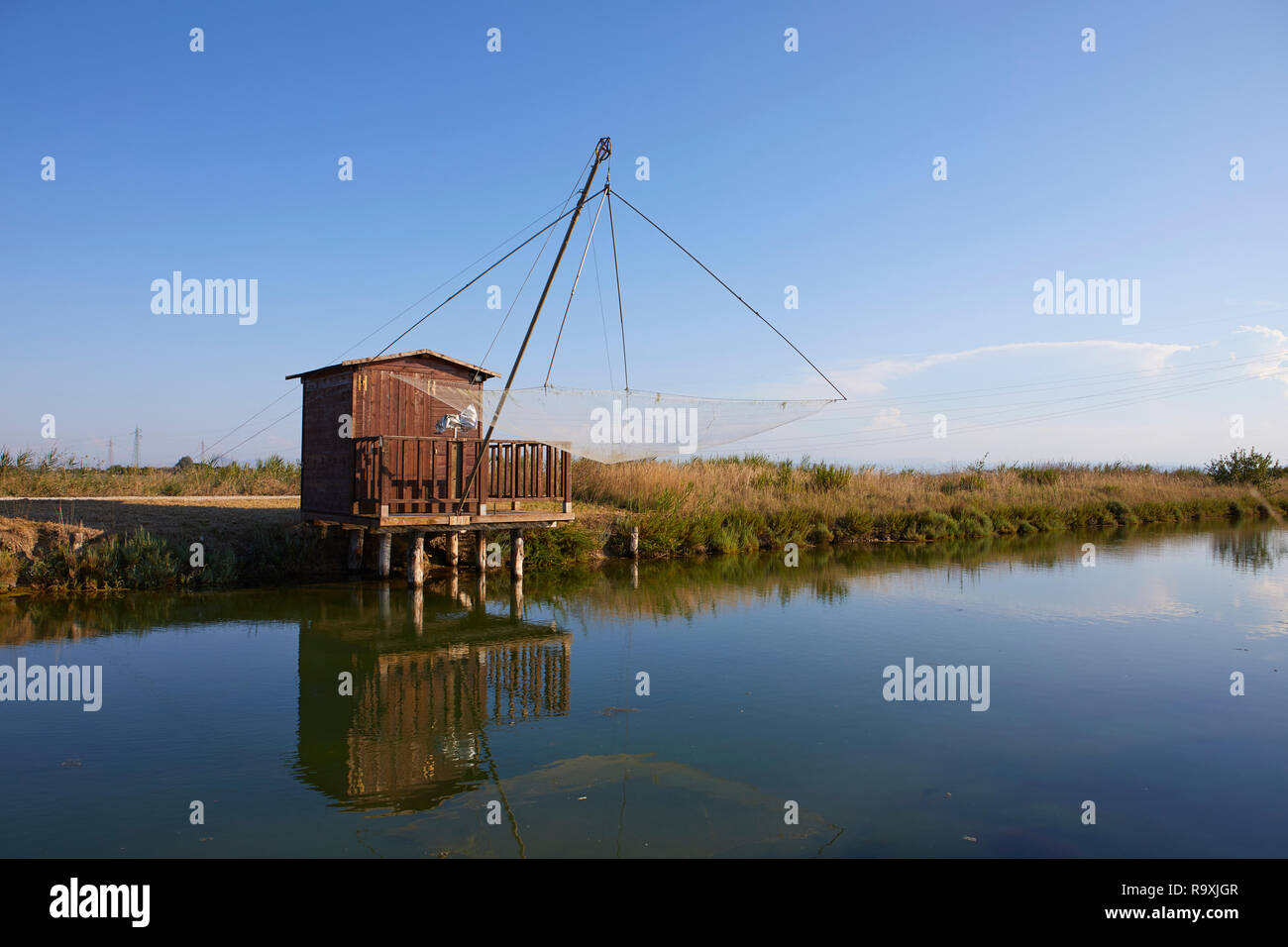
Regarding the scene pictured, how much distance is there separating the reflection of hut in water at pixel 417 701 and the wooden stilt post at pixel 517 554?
3323mm

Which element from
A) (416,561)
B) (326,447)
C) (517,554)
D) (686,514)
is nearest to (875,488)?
(686,514)

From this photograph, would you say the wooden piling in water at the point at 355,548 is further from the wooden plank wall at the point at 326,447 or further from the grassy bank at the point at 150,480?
the grassy bank at the point at 150,480

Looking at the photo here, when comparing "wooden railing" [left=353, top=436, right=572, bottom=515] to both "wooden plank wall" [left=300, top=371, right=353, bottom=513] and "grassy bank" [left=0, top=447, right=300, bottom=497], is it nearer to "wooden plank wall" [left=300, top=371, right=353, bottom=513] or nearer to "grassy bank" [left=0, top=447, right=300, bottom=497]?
"wooden plank wall" [left=300, top=371, right=353, bottom=513]

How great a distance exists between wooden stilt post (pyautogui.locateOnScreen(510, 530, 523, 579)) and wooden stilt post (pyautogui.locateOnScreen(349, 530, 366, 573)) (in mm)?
2683

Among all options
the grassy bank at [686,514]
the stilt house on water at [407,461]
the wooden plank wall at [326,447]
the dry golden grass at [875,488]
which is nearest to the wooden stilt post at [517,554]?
the stilt house on water at [407,461]

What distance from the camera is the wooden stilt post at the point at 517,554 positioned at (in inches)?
592

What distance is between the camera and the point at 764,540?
21.6m

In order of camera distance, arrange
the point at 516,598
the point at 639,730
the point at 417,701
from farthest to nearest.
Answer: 1. the point at 516,598
2. the point at 417,701
3. the point at 639,730

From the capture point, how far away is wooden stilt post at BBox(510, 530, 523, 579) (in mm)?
15047

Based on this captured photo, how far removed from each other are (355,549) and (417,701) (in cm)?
787

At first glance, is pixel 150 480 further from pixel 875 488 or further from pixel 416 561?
pixel 875 488

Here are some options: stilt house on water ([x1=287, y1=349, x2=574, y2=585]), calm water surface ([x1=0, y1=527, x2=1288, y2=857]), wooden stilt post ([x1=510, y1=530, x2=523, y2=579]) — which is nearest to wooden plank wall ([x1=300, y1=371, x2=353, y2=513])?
stilt house on water ([x1=287, y1=349, x2=574, y2=585])

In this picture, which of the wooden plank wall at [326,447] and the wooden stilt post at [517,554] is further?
the wooden stilt post at [517,554]

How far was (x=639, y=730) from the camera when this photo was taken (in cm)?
700
